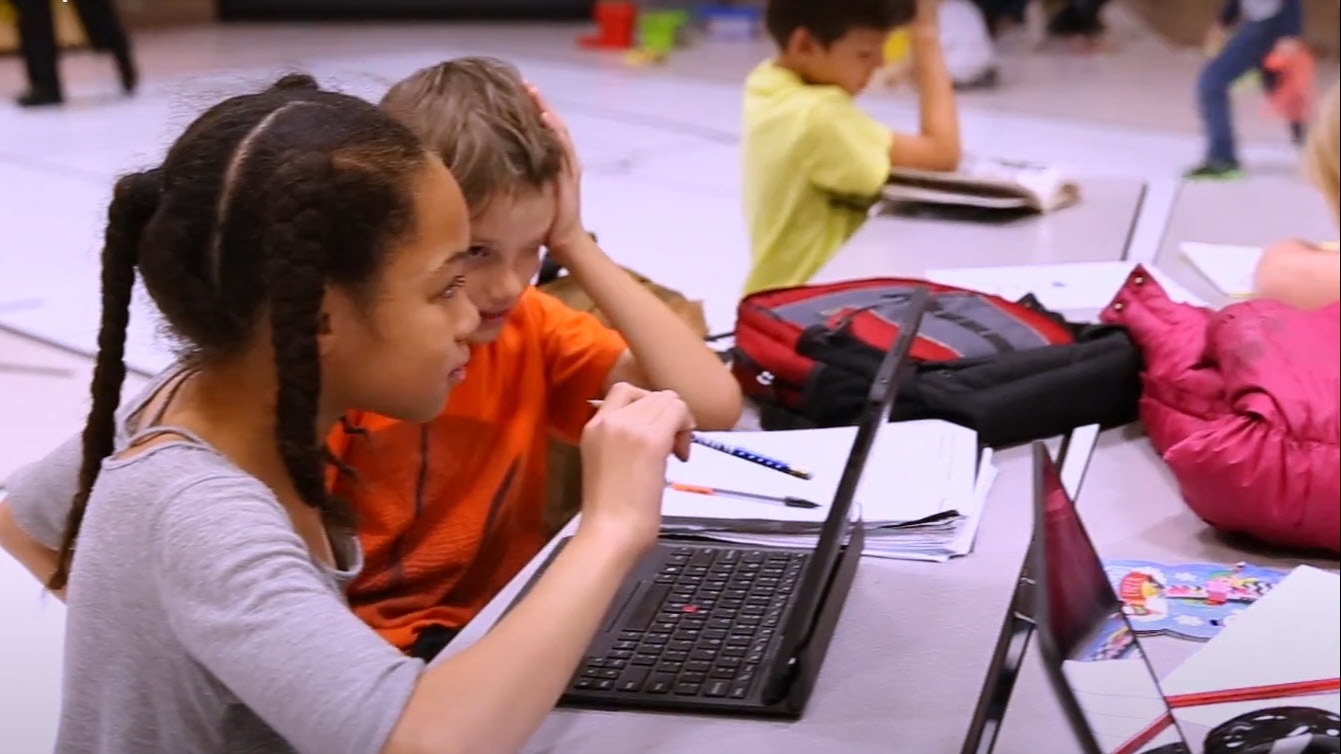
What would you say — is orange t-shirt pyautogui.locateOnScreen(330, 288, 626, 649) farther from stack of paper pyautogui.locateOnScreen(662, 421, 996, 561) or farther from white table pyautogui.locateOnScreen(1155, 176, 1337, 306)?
white table pyautogui.locateOnScreen(1155, 176, 1337, 306)

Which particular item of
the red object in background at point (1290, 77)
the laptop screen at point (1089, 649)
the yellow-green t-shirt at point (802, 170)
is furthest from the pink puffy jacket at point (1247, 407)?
the red object in background at point (1290, 77)

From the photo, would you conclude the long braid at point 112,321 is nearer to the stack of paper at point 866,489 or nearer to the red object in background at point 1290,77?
the stack of paper at point 866,489

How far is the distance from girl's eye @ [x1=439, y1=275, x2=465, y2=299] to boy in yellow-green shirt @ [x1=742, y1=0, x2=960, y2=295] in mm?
1367

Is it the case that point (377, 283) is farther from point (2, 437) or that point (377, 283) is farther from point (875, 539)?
point (2, 437)

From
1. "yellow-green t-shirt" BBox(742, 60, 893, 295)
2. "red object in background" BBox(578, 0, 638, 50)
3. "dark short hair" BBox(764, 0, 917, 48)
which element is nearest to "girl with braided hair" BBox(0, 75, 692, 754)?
"yellow-green t-shirt" BBox(742, 60, 893, 295)

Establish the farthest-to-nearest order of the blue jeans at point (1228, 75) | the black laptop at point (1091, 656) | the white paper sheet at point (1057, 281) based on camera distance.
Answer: the blue jeans at point (1228, 75) < the white paper sheet at point (1057, 281) < the black laptop at point (1091, 656)

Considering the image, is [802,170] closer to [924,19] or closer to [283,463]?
[924,19]

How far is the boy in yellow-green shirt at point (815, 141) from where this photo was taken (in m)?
2.38

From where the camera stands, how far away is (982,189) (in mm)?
2391

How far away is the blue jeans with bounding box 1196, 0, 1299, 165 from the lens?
4227 mm

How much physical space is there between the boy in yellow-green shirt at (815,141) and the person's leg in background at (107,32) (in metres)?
3.82

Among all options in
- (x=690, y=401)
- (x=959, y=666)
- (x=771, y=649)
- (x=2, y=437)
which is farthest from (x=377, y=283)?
(x=2, y=437)

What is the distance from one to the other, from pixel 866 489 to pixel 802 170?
44.8 inches

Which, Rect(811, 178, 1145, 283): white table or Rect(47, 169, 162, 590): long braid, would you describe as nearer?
Rect(47, 169, 162, 590): long braid
